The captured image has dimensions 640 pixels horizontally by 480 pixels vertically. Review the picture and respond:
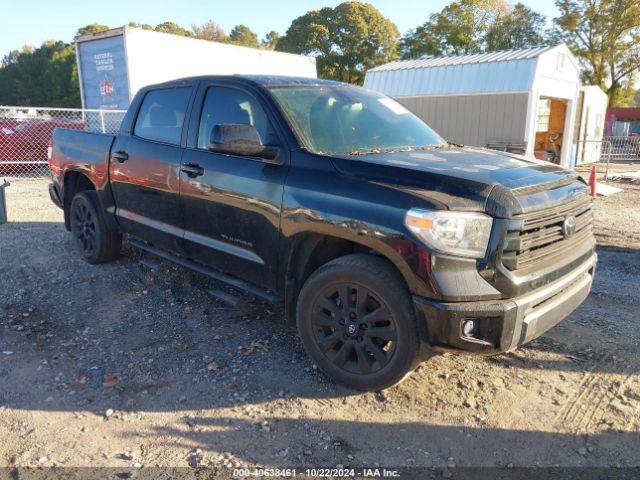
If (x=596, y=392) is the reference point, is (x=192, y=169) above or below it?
above

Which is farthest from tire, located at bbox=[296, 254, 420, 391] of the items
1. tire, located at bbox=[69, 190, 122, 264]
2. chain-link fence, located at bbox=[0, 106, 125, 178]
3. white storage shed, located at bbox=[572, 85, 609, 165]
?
white storage shed, located at bbox=[572, 85, 609, 165]

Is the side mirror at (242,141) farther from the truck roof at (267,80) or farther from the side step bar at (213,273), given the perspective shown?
the side step bar at (213,273)

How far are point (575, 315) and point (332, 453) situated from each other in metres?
2.72

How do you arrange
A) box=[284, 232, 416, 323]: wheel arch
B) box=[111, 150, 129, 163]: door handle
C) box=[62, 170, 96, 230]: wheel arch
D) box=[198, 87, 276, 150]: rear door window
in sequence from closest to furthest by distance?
box=[284, 232, 416, 323]: wheel arch < box=[198, 87, 276, 150]: rear door window < box=[111, 150, 129, 163]: door handle < box=[62, 170, 96, 230]: wheel arch

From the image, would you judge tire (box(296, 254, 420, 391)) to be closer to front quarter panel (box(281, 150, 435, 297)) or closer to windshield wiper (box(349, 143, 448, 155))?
front quarter panel (box(281, 150, 435, 297))

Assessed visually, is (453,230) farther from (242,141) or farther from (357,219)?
(242,141)

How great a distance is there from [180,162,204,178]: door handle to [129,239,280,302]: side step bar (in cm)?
78

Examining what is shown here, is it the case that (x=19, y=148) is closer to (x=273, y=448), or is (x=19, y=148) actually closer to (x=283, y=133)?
(x=283, y=133)

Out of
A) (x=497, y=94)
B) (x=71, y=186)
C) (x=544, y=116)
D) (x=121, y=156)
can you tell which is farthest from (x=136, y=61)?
(x=544, y=116)

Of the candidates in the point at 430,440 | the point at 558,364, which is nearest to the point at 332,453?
the point at 430,440

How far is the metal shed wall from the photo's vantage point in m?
14.6

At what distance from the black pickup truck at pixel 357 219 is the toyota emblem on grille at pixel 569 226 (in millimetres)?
11

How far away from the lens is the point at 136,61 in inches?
512

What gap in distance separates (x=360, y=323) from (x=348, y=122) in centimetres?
158
